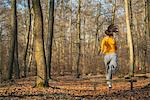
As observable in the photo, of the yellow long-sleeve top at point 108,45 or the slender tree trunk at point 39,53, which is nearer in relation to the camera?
the yellow long-sleeve top at point 108,45

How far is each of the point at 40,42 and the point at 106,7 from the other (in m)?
39.4

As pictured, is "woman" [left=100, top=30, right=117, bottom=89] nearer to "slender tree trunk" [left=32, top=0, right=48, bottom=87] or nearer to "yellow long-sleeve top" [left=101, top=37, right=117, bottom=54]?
"yellow long-sleeve top" [left=101, top=37, right=117, bottom=54]

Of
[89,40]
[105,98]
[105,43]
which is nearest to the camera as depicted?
[105,98]

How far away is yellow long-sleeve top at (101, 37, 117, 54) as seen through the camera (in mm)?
12977

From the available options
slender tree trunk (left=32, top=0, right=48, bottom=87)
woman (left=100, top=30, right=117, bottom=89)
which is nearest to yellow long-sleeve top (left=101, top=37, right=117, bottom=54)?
woman (left=100, top=30, right=117, bottom=89)

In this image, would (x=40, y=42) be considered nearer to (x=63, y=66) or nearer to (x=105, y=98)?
(x=105, y=98)

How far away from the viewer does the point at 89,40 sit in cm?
7912

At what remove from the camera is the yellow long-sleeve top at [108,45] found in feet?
42.6

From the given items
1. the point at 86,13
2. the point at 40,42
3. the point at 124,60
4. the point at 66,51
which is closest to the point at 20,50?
the point at 66,51

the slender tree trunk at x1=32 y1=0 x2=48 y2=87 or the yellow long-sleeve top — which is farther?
the slender tree trunk at x1=32 y1=0 x2=48 y2=87

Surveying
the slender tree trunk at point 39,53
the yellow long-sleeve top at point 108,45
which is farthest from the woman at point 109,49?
the slender tree trunk at point 39,53

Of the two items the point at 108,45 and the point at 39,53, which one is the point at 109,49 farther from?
the point at 39,53

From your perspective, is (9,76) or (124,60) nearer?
(9,76)

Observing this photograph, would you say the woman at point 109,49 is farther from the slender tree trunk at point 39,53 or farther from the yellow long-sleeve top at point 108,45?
the slender tree trunk at point 39,53
